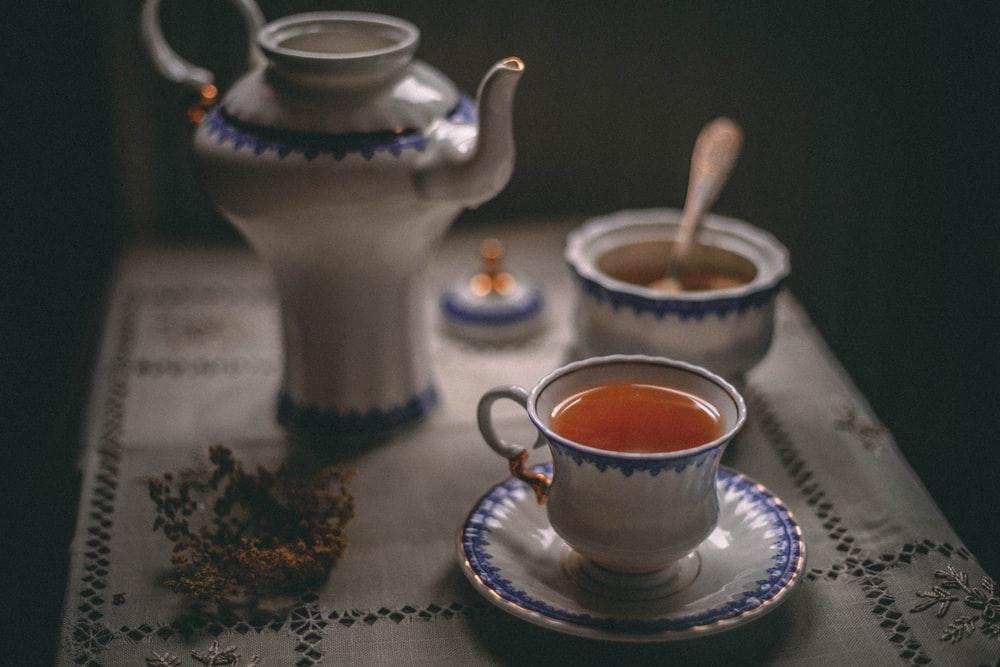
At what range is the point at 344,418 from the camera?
3.34 feet

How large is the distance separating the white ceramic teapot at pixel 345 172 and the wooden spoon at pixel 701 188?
249 mm

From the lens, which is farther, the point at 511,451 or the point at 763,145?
the point at 763,145

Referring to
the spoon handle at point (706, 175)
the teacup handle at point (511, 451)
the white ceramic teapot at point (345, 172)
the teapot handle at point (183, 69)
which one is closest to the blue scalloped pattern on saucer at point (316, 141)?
the white ceramic teapot at point (345, 172)

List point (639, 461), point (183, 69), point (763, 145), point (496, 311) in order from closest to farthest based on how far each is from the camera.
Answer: point (639, 461)
point (183, 69)
point (496, 311)
point (763, 145)

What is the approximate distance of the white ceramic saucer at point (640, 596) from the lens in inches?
28.9

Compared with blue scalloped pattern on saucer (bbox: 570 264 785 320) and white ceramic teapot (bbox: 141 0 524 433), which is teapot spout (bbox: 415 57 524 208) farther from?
blue scalloped pattern on saucer (bbox: 570 264 785 320)

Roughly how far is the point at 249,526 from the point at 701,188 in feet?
1.75

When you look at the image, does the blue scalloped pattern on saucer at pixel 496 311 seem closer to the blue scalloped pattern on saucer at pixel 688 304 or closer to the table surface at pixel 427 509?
the table surface at pixel 427 509

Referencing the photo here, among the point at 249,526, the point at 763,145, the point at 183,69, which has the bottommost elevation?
the point at 249,526

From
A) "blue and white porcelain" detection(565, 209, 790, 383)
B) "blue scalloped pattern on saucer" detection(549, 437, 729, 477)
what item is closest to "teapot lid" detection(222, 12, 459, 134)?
"blue and white porcelain" detection(565, 209, 790, 383)

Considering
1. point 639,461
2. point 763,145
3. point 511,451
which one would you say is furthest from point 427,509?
point 763,145

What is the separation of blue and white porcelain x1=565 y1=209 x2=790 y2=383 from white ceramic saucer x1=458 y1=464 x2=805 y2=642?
0.13m

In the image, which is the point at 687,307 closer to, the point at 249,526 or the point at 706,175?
the point at 706,175

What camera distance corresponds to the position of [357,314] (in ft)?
3.19
